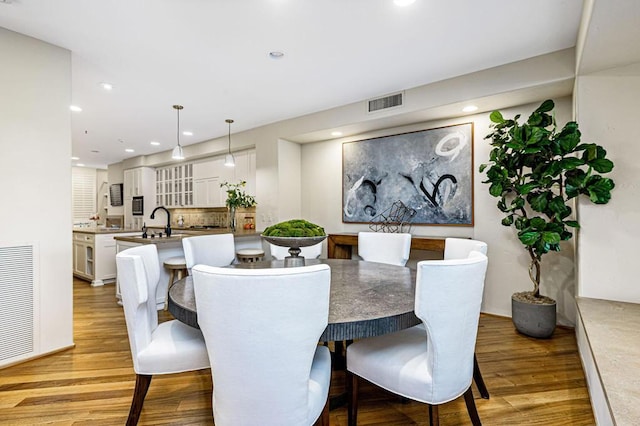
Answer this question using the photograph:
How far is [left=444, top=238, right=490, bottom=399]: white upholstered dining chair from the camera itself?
201cm

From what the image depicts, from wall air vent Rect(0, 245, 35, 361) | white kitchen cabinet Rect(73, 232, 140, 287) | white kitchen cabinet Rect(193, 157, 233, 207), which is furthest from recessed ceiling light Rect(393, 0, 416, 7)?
white kitchen cabinet Rect(73, 232, 140, 287)

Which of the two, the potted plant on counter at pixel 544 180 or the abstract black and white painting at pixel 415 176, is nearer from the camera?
the potted plant on counter at pixel 544 180

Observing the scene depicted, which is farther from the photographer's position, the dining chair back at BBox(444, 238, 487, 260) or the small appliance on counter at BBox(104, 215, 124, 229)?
the small appliance on counter at BBox(104, 215, 124, 229)

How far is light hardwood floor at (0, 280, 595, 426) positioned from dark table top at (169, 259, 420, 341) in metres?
0.74

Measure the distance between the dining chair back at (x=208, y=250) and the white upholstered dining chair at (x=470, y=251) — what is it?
6.29 feet

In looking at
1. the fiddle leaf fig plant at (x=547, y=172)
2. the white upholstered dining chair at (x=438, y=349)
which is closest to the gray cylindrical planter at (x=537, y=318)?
the fiddle leaf fig plant at (x=547, y=172)

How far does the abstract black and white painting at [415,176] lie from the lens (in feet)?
12.5

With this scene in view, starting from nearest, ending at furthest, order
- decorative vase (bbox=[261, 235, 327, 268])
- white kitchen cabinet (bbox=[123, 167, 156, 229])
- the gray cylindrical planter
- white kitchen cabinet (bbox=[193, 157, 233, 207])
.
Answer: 1. decorative vase (bbox=[261, 235, 327, 268])
2. the gray cylindrical planter
3. white kitchen cabinet (bbox=[193, 157, 233, 207])
4. white kitchen cabinet (bbox=[123, 167, 156, 229])

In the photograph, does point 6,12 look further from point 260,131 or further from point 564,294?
point 564,294

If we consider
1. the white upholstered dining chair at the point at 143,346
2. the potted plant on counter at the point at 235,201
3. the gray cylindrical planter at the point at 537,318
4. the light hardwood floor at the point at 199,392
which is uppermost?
the potted plant on counter at the point at 235,201

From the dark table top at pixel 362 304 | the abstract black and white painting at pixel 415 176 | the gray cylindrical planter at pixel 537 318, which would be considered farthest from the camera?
the abstract black and white painting at pixel 415 176

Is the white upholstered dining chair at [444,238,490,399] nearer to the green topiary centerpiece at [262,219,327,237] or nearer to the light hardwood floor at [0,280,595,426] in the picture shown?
the light hardwood floor at [0,280,595,426]

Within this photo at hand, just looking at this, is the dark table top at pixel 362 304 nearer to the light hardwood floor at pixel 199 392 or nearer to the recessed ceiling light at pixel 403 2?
the light hardwood floor at pixel 199 392

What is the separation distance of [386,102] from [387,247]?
72.2 inches
